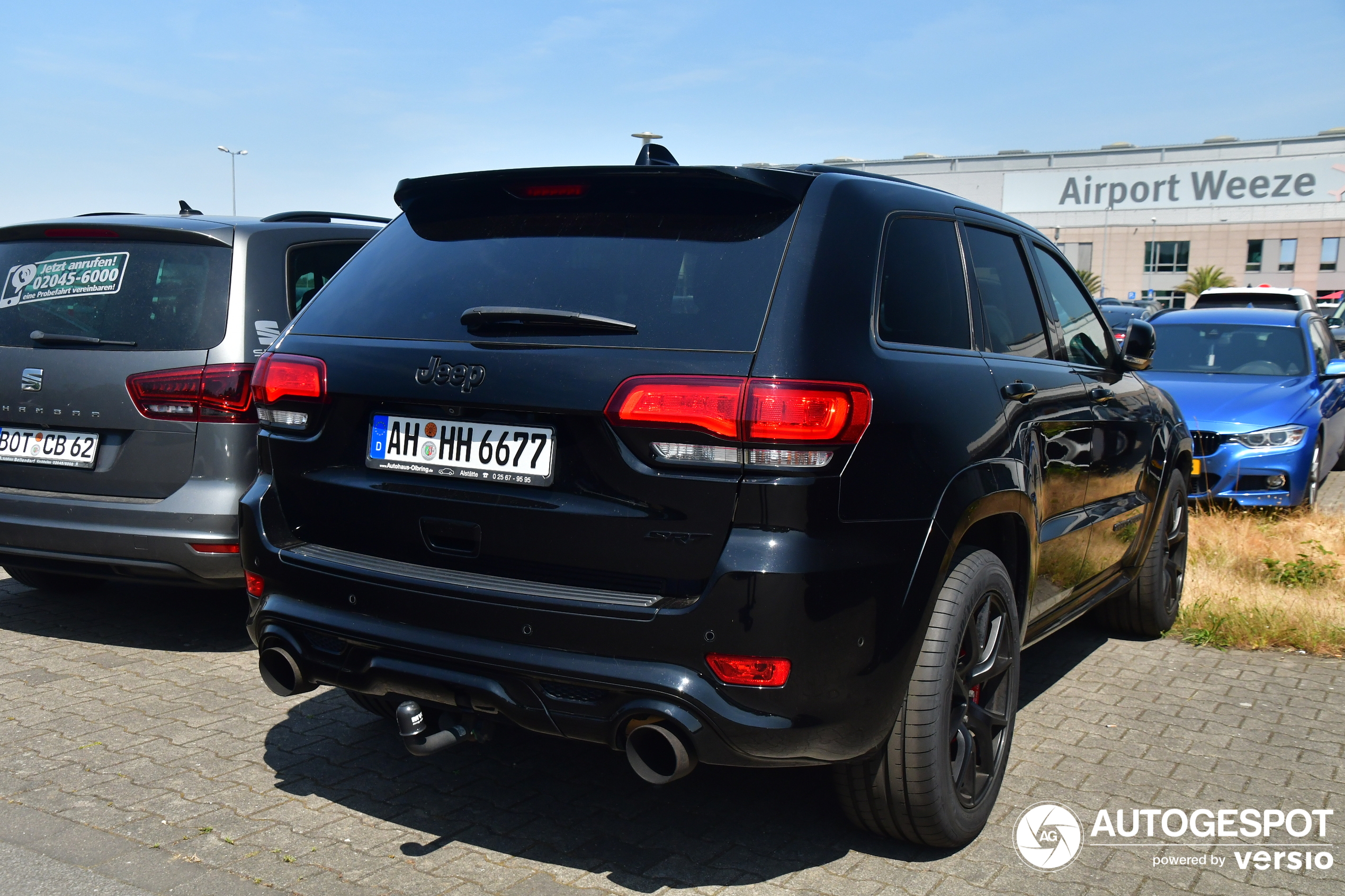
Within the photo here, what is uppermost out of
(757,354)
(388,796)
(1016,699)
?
(757,354)

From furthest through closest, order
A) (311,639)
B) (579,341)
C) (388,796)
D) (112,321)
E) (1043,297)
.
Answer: (112,321) < (1043,297) < (388,796) < (311,639) < (579,341)

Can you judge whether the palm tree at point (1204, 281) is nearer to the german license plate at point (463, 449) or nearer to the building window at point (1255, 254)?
the building window at point (1255, 254)

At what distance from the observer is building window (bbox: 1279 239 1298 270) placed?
7581 centimetres

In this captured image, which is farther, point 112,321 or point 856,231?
point 112,321

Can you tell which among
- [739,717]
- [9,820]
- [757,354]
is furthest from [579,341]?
[9,820]

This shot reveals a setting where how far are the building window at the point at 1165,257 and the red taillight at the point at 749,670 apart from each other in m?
84.9

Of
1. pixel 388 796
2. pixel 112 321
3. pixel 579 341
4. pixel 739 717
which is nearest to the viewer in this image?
pixel 739 717

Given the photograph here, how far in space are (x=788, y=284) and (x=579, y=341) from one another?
521 mm

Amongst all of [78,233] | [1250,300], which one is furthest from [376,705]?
[1250,300]

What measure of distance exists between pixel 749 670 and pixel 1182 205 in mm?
84924

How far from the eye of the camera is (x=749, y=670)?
2.62 m

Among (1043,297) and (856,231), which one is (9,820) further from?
(1043,297)

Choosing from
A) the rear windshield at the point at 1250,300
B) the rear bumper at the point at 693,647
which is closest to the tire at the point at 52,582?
the rear bumper at the point at 693,647

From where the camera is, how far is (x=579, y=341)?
281 centimetres
